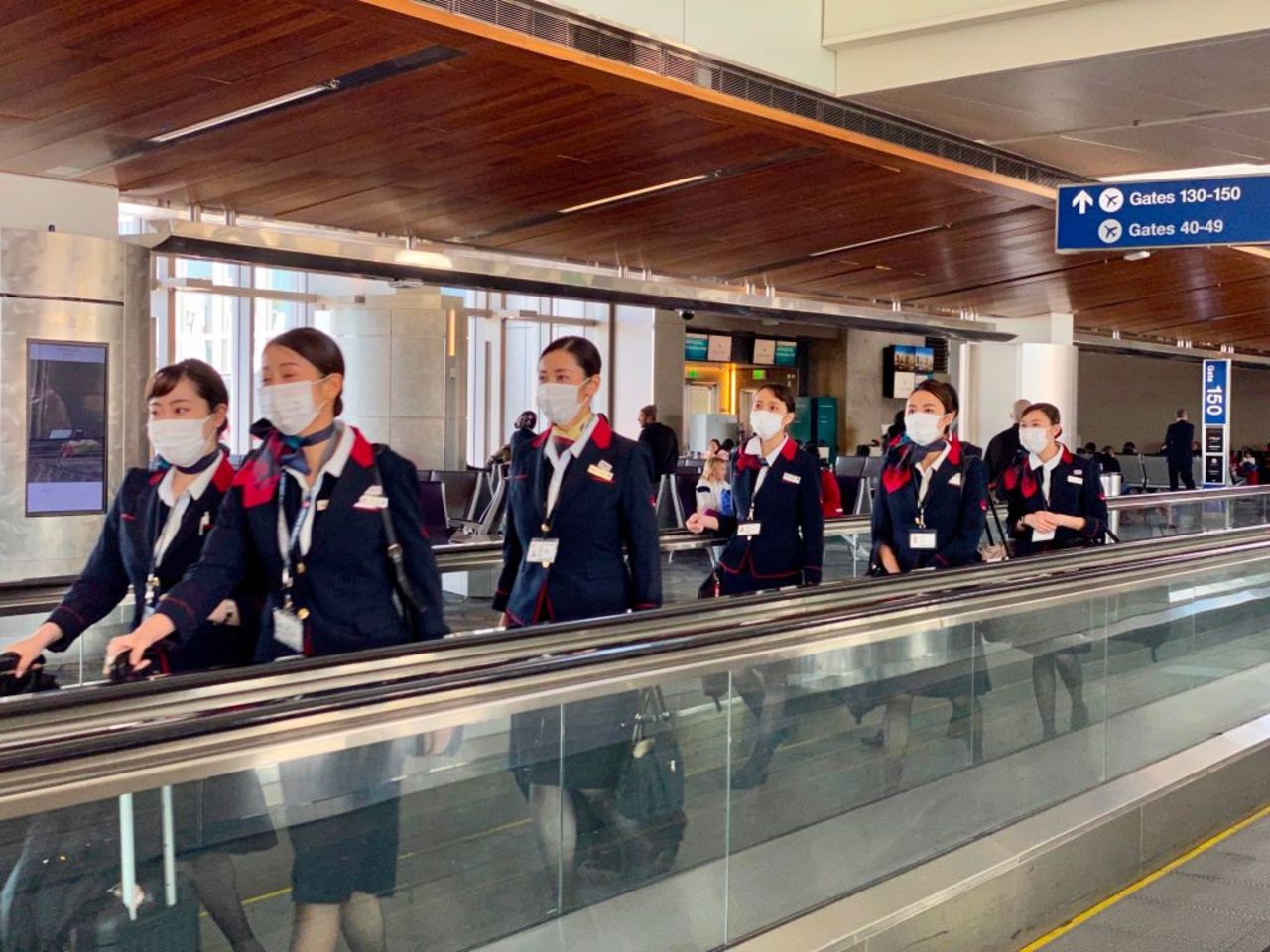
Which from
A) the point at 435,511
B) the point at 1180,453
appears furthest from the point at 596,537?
the point at 1180,453

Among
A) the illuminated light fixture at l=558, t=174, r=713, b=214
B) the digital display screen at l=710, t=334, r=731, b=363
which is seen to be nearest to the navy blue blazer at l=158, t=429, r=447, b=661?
the illuminated light fixture at l=558, t=174, r=713, b=214

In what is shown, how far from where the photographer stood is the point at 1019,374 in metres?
21.0

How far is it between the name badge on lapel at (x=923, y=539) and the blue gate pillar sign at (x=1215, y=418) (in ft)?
78.8

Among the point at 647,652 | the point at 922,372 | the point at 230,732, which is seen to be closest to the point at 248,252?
the point at 647,652

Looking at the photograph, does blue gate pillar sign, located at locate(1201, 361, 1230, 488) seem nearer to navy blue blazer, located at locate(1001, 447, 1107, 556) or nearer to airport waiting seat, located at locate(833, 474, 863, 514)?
airport waiting seat, located at locate(833, 474, 863, 514)

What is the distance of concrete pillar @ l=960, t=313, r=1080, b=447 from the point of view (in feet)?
68.7

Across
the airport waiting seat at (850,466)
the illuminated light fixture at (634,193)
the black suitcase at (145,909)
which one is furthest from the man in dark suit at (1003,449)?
the airport waiting seat at (850,466)

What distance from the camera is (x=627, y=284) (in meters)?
13.0

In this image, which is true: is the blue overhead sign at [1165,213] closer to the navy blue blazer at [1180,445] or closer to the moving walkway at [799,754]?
the moving walkway at [799,754]

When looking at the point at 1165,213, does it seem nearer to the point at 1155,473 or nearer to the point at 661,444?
the point at 661,444

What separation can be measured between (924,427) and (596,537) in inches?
92.7

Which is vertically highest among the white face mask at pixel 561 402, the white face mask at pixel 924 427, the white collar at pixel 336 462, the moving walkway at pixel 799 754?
the white face mask at pixel 561 402

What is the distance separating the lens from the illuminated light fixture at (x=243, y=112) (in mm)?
8406

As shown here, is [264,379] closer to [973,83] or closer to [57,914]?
[57,914]
